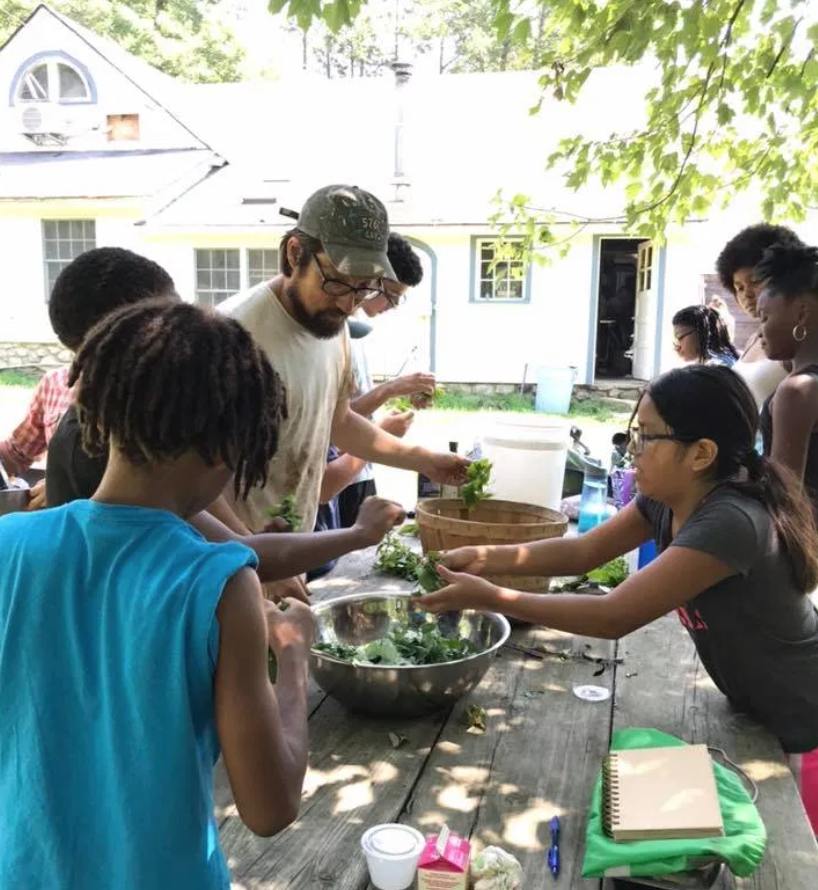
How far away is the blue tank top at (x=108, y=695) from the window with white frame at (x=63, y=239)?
16070 mm

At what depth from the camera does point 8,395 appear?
47.8 ft

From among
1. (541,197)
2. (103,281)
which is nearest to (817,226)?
(541,197)

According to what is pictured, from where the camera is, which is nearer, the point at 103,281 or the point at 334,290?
the point at 103,281

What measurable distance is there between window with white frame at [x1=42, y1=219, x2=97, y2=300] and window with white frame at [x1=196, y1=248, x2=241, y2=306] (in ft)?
7.35

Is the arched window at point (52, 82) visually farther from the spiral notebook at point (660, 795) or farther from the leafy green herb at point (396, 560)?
the spiral notebook at point (660, 795)

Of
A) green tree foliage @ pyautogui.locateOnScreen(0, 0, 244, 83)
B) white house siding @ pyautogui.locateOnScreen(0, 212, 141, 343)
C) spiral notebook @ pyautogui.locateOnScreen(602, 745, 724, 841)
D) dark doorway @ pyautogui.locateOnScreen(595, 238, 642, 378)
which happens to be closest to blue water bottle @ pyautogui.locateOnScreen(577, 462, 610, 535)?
spiral notebook @ pyautogui.locateOnScreen(602, 745, 724, 841)

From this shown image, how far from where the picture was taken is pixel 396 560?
10.8ft

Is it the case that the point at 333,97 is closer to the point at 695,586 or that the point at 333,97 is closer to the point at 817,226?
the point at 817,226

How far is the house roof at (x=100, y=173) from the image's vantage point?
15.2 metres

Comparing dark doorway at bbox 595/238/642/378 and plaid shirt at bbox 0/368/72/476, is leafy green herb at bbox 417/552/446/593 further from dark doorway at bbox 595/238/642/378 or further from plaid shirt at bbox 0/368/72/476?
dark doorway at bbox 595/238/642/378

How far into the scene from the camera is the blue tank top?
3.54ft

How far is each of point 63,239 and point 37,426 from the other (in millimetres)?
14061

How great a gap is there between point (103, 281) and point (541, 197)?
1313cm

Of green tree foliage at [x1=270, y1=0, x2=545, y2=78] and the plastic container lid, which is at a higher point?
green tree foliage at [x1=270, y1=0, x2=545, y2=78]
